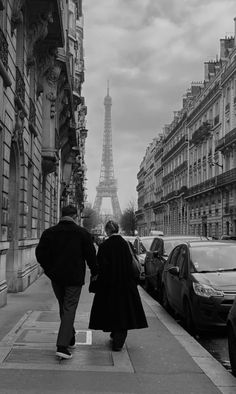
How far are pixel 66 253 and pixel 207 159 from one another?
2394 inches

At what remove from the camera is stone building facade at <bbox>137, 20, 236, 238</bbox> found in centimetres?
5462

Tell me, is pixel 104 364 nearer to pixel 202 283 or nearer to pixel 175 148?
pixel 202 283

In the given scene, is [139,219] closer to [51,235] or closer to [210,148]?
[210,148]

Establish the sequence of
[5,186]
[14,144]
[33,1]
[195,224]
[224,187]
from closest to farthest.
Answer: [5,186], [14,144], [33,1], [224,187], [195,224]

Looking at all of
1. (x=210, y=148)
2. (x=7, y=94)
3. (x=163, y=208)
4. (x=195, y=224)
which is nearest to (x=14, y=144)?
(x=7, y=94)

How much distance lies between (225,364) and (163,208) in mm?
97315

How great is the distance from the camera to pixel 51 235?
22.2 ft

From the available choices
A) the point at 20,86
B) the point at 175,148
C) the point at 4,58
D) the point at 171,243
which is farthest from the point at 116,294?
the point at 175,148

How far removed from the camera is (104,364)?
6.48 meters

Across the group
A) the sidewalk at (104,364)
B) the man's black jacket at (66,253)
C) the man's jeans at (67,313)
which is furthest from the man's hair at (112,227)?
the sidewalk at (104,364)

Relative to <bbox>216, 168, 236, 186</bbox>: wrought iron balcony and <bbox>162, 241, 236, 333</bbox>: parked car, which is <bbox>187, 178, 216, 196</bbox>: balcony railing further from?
<bbox>162, 241, 236, 333</bbox>: parked car

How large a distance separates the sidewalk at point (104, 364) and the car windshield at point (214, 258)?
1.25 metres

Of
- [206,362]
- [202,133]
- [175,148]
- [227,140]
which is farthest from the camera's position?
[175,148]

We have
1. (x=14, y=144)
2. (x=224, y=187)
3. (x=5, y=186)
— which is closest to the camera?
(x=5, y=186)
